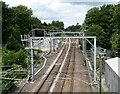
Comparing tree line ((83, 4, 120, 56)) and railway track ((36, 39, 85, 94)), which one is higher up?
tree line ((83, 4, 120, 56))

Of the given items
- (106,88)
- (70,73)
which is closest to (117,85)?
(106,88)

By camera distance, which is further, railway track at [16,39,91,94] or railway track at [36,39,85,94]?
railway track at [36,39,85,94]

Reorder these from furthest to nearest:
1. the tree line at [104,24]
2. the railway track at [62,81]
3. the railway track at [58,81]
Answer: the tree line at [104,24], the railway track at [58,81], the railway track at [62,81]

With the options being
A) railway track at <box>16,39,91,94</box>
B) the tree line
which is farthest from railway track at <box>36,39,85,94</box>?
the tree line

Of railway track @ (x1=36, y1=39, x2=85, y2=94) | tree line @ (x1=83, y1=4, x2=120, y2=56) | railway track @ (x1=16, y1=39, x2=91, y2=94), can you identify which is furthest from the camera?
tree line @ (x1=83, y1=4, x2=120, y2=56)

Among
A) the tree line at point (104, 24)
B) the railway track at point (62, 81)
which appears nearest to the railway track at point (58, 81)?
the railway track at point (62, 81)

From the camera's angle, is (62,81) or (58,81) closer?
(62,81)

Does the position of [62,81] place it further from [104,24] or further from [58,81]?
[104,24]

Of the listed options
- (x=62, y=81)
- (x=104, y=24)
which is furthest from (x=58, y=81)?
(x=104, y=24)

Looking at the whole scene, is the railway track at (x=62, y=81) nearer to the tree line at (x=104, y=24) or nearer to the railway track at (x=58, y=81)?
the railway track at (x=58, y=81)

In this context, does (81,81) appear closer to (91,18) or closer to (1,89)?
(1,89)

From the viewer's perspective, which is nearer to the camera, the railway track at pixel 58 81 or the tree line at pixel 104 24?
the railway track at pixel 58 81

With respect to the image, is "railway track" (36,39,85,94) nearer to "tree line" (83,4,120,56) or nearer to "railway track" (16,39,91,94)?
"railway track" (16,39,91,94)

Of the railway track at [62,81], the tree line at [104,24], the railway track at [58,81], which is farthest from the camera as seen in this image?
the tree line at [104,24]
